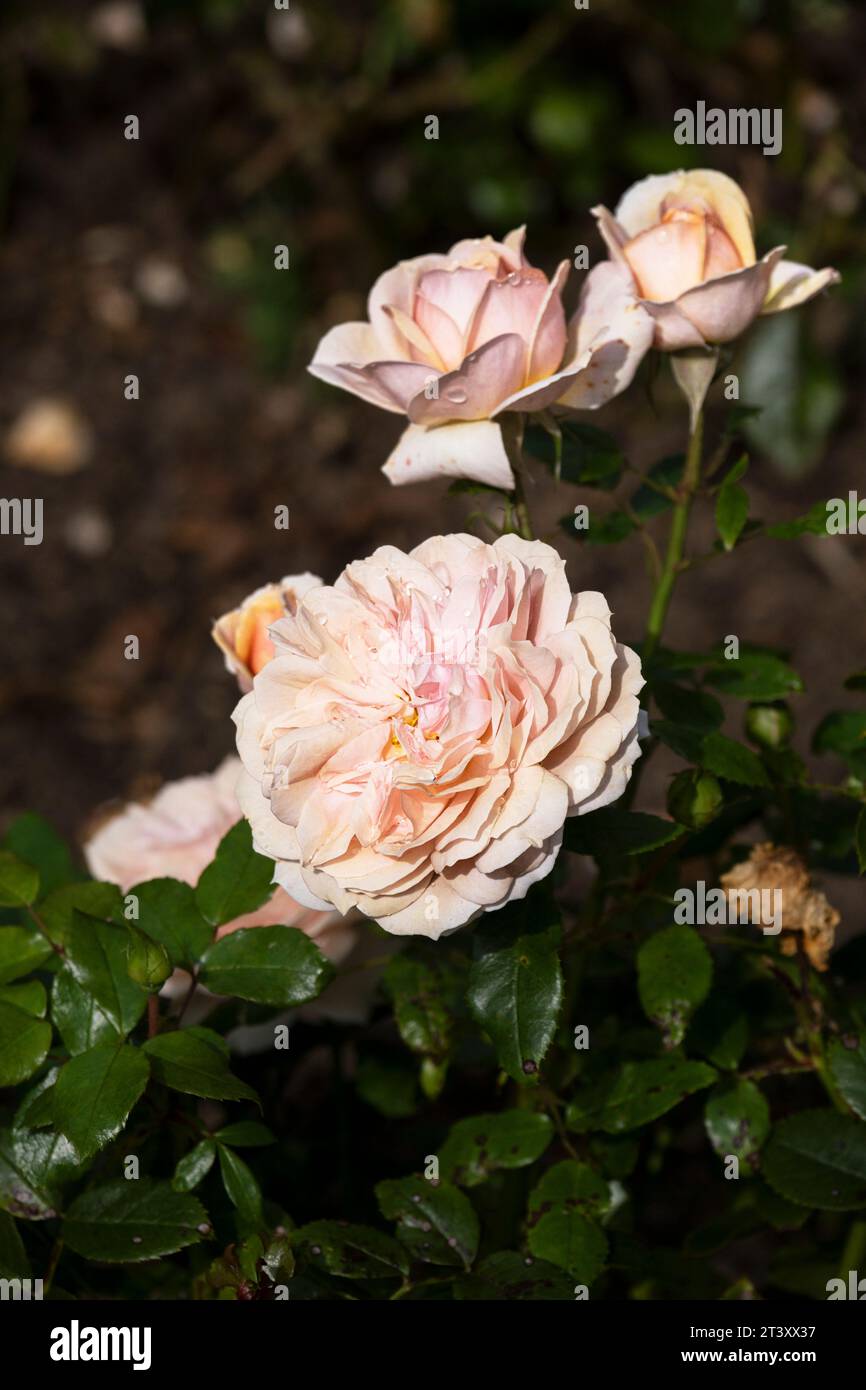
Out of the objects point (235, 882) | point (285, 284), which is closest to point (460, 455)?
point (235, 882)

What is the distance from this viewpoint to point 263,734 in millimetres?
678

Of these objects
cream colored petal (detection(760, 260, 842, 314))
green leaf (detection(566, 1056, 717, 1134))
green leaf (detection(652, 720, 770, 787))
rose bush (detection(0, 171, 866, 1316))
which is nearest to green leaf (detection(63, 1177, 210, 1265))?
rose bush (detection(0, 171, 866, 1316))

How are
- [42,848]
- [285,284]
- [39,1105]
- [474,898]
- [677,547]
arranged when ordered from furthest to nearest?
[285,284]
[42,848]
[677,547]
[39,1105]
[474,898]

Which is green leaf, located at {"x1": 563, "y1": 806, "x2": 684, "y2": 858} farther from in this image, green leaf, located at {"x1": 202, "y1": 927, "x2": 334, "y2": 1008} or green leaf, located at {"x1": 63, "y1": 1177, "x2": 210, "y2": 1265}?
green leaf, located at {"x1": 63, "y1": 1177, "x2": 210, "y2": 1265}

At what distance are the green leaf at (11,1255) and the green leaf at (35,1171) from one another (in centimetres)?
2

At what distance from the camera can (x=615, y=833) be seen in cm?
72

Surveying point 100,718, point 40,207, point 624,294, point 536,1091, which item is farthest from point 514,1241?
point 40,207

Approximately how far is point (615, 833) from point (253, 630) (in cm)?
23

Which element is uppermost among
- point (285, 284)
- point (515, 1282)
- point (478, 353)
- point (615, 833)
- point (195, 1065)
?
point (285, 284)

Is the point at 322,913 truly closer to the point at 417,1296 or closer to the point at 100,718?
the point at 417,1296

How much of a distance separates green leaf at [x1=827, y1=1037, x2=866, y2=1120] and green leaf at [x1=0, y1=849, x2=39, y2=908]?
0.44 meters

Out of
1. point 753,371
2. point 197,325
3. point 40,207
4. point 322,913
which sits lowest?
point 322,913

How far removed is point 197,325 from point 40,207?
1.36 ft

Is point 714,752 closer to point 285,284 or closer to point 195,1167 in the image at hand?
point 195,1167
